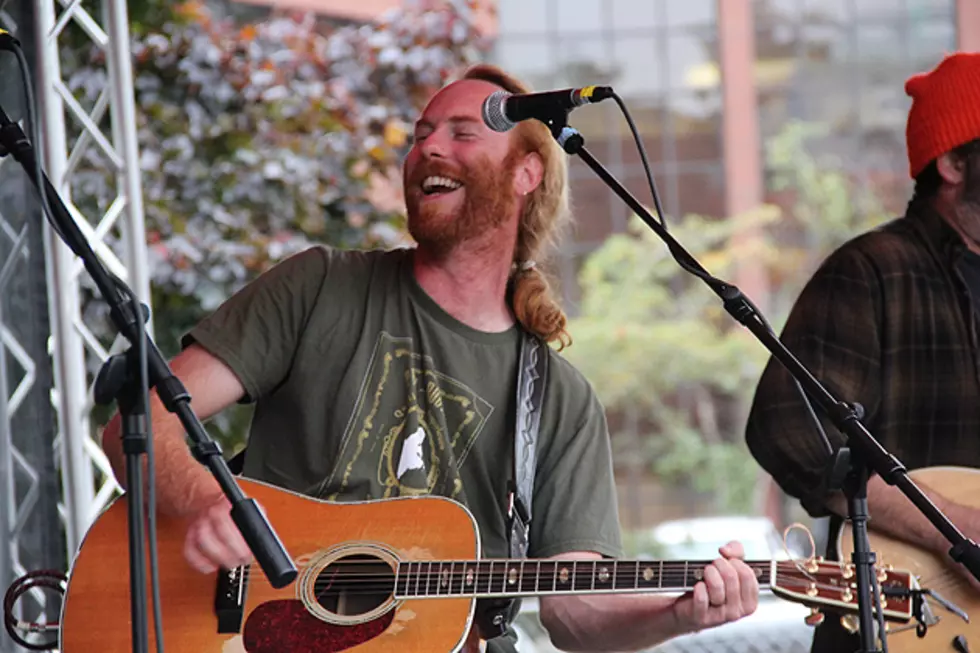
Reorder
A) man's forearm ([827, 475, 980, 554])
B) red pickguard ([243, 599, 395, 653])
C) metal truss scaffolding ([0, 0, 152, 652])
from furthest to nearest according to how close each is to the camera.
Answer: metal truss scaffolding ([0, 0, 152, 652]) < man's forearm ([827, 475, 980, 554]) < red pickguard ([243, 599, 395, 653])

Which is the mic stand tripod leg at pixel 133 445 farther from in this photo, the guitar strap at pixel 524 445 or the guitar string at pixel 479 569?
the guitar strap at pixel 524 445

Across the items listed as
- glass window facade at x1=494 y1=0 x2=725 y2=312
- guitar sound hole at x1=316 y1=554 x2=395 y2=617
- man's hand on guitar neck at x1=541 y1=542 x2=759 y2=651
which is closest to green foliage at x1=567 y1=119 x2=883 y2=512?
glass window facade at x1=494 y1=0 x2=725 y2=312

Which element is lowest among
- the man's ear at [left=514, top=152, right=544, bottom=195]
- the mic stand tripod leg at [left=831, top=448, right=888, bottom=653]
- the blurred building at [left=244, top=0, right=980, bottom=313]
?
the mic stand tripod leg at [left=831, top=448, right=888, bottom=653]

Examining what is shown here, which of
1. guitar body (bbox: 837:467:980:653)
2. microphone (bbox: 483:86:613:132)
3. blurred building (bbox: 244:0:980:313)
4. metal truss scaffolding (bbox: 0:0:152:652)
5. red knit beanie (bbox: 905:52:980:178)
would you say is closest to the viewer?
microphone (bbox: 483:86:613:132)

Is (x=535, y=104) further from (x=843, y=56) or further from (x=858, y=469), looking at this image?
(x=843, y=56)

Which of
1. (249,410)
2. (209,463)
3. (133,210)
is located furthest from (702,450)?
(209,463)

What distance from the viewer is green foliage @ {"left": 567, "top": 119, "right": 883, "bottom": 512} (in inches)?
824

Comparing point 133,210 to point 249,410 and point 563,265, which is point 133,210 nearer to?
point 249,410

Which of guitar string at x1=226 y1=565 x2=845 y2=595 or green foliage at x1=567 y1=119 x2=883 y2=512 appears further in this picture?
green foliage at x1=567 y1=119 x2=883 y2=512

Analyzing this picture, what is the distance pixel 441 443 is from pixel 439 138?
779 mm

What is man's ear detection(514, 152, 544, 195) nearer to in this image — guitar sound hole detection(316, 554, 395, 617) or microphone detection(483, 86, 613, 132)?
microphone detection(483, 86, 613, 132)

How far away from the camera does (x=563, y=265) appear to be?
22828 millimetres

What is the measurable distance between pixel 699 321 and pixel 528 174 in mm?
17899

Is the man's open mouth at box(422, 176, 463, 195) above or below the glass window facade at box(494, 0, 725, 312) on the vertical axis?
below
